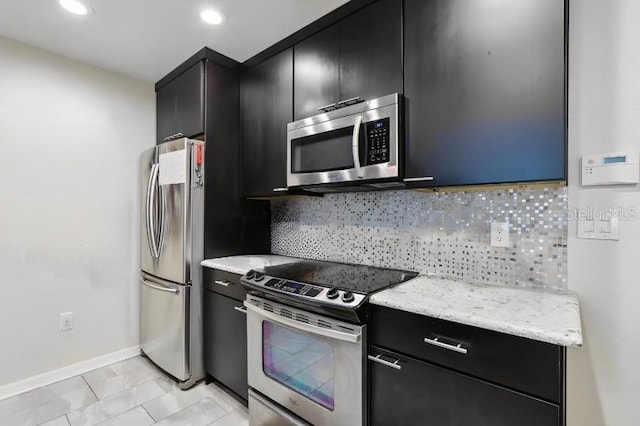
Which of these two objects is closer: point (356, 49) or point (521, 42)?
point (521, 42)

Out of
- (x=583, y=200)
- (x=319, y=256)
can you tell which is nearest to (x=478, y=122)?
(x=583, y=200)

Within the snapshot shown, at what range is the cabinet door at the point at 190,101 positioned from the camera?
2285mm

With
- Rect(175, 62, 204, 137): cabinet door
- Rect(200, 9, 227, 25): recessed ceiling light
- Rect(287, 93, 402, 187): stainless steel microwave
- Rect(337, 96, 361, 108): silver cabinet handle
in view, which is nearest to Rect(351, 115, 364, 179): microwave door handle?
Rect(287, 93, 402, 187): stainless steel microwave

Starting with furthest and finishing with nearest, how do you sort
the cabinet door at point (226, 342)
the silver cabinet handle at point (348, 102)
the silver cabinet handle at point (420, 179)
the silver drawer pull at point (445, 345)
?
the cabinet door at point (226, 342) < the silver cabinet handle at point (348, 102) < the silver cabinet handle at point (420, 179) < the silver drawer pull at point (445, 345)

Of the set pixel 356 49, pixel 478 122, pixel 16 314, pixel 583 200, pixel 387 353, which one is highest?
pixel 356 49

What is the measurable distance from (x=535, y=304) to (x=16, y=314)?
125 inches

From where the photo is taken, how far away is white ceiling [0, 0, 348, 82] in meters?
1.80

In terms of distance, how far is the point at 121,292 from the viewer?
2.68m

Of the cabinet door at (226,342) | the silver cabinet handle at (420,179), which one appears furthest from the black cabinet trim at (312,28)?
the cabinet door at (226,342)

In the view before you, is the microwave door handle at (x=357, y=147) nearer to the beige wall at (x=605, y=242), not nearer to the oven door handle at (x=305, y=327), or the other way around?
the oven door handle at (x=305, y=327)

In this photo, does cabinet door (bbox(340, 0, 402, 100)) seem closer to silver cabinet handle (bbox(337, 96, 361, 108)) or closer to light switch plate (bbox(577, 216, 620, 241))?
silver cabinet handle (bbox(337, 96, 361, 108))

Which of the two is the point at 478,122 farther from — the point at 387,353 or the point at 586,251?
the point at 387,353

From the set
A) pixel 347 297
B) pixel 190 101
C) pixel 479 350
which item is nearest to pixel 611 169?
pixel 479 350

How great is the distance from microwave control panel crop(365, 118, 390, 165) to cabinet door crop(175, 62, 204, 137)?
1.34m
